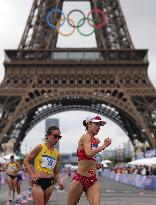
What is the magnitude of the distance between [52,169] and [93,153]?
111 cm

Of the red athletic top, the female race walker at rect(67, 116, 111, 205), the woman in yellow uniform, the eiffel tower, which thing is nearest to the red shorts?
the female race walker at rect(67, 116, 111, 205)

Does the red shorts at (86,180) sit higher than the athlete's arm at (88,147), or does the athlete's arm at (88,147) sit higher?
the athlete's arm at (88,147)

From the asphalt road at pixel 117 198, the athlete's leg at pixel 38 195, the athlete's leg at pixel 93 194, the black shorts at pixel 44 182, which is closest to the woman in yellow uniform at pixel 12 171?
the asphalt road at pixel 117 198

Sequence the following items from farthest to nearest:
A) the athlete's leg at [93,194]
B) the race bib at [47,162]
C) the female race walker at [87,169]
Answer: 1. the race bib at [47,162]
2. the female race walker at [87,169]
3. the athlete's leg at [93,194]

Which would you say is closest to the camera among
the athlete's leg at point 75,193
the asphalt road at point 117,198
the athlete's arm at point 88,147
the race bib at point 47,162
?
the athlete's arm at point 88,147

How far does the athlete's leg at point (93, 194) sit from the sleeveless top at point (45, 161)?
82 centimetres

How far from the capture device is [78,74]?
64625 mm

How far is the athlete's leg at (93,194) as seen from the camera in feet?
31.8

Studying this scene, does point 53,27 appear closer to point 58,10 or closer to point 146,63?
point 58,10

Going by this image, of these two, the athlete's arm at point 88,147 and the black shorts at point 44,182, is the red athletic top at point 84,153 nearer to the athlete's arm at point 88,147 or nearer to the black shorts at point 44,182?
the athlete's arm at point 88,147

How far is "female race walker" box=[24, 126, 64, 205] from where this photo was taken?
33.5 feet

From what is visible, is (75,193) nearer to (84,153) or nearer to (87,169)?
(87,169)

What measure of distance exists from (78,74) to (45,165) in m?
54.4

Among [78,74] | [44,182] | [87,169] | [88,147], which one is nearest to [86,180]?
[87,169]
